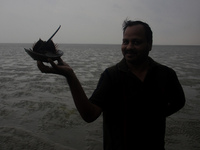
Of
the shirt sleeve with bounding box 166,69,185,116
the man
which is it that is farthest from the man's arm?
the shirt sleeve with bounding box 166,69,185,116

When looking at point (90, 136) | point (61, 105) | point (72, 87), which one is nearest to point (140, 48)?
point (72, 87)

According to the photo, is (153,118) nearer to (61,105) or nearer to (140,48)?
(140,48)

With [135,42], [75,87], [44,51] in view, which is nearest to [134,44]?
[135,42]

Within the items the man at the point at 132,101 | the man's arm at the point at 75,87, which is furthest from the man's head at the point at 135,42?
the man's arm at the point at 75,87

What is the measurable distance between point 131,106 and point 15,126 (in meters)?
5.52

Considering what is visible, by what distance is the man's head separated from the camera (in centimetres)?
211

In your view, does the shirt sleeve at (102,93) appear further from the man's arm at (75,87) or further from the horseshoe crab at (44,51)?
the horseshoe crab at (44,51)

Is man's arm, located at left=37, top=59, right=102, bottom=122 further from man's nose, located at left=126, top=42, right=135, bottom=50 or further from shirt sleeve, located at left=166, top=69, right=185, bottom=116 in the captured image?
shirt sleeve, located at left=166, top=69, right=185, bottom=116

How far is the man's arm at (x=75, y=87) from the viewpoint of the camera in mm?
1620

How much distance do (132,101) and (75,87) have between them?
61 cm

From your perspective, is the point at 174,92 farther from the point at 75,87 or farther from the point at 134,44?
the point at 75,87

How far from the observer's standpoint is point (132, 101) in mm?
1937

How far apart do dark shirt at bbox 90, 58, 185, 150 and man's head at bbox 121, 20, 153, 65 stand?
0.50 feet

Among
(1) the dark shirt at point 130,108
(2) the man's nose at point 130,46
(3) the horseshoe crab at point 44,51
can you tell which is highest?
(2) the man's nose at point 130,46
